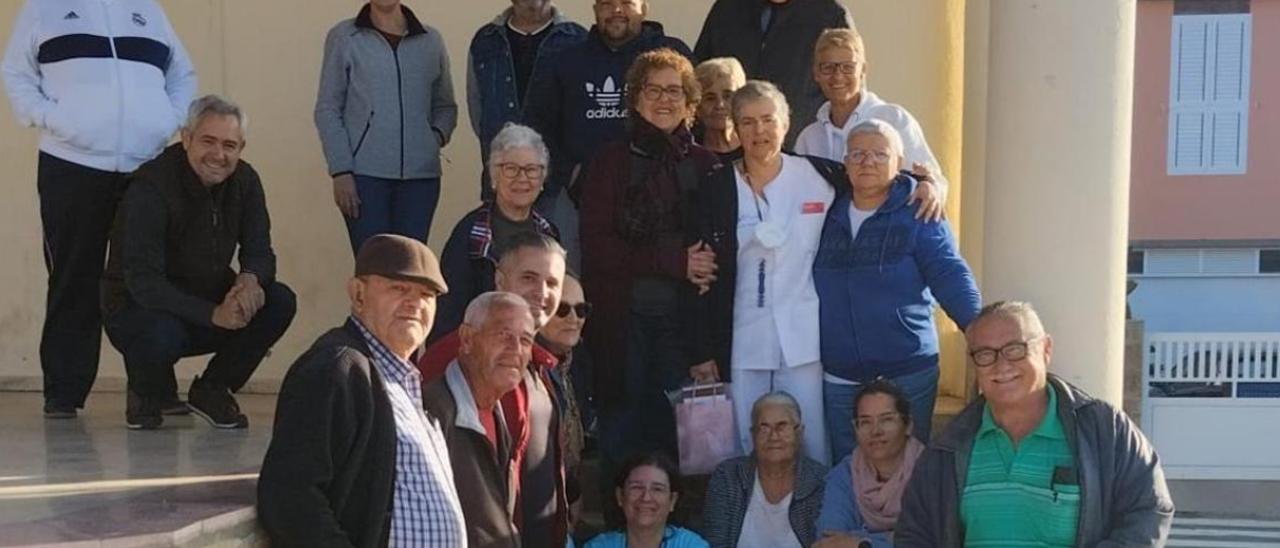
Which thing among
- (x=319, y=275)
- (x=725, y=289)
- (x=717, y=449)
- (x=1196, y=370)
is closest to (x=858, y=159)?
(x=725, y=289)

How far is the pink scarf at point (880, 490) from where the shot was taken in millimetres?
4926

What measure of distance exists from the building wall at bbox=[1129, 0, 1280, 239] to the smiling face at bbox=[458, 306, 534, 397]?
1634 cm

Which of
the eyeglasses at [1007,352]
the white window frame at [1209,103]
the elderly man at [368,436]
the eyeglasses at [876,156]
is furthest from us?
the white window frame at [1209,103]

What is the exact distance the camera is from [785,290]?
17.0 ft

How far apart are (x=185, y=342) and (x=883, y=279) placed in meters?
2.22

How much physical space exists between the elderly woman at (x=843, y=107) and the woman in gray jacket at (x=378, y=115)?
1.53 metres

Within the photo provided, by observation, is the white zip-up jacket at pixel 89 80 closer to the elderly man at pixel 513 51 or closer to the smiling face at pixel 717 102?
the elderly man at pixel 513 51

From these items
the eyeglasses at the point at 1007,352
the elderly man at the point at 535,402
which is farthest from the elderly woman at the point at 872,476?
the elderly man at the point at 535,402

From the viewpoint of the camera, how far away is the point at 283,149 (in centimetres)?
751

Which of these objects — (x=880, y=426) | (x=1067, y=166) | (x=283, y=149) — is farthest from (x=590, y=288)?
(x=283, y=149)

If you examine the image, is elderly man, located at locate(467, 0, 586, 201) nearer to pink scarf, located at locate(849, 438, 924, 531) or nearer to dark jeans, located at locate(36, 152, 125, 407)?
dark jeans, located at locate(36, 152, 125, 407)

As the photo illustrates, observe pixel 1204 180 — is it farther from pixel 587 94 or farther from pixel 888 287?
pixel 888 287

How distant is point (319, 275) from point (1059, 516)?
13.4ft

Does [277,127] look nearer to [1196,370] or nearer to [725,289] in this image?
[725,289]
